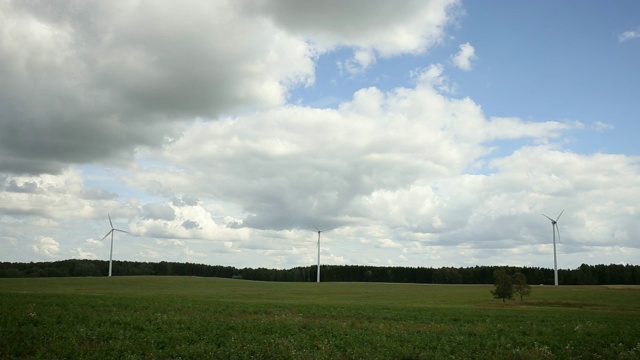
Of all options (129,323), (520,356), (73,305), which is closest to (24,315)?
(129,323)

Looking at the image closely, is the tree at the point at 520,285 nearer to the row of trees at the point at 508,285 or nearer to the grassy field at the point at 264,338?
the row of trees at the point at 508,285

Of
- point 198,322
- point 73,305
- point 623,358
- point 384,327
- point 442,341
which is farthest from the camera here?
point 73,305

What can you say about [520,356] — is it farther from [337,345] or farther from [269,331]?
[269,331]

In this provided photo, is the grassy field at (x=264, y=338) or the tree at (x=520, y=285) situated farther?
the tree at (x=520, y=285)

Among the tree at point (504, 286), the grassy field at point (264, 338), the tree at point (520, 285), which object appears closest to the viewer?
the grassy field at point (264, 338)

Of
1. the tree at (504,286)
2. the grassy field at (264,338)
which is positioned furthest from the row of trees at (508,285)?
the grassy field at (264,338)

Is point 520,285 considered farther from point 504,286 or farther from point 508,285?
point 504,286

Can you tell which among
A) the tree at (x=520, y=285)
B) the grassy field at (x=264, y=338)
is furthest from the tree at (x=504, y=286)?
the grassy field at (x=264, y=338)

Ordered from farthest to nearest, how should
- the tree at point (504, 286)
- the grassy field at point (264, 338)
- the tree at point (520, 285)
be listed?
1. the tree at point (520, 285)
2. the tree at point (504, 286)
3. the grassy field at point (264, 338)

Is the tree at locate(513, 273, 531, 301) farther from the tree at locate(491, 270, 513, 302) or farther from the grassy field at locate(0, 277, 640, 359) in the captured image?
the grassy field at locate(0, 277, 640, 359)

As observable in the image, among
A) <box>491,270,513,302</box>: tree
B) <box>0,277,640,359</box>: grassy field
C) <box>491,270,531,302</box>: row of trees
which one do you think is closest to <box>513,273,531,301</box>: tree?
<box>491,270,531,302</box>: row of trees

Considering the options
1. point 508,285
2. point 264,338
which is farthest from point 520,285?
point 264,338

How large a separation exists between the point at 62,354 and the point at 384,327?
56.5 ft

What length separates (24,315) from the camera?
25297 millimetres
